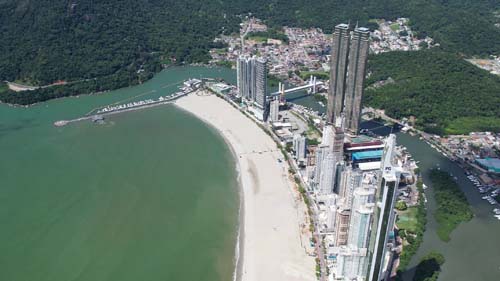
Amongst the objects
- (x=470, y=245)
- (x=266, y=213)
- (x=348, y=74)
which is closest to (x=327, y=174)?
(x=266, y=213)

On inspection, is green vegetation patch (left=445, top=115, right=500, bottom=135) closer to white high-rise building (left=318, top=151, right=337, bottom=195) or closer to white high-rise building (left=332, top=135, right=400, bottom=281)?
white high-rise building (left=318, top=151, right=337, bottom=195)

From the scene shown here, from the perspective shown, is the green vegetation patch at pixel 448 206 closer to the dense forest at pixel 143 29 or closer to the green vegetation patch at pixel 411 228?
the green vegetation patch at pixel 411 228

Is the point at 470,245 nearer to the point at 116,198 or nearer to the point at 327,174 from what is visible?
the point at 327,174

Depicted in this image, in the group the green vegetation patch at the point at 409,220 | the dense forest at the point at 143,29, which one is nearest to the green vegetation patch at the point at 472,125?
the green vegetation patch at the point at 409,220

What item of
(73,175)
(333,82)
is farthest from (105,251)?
(333,82)

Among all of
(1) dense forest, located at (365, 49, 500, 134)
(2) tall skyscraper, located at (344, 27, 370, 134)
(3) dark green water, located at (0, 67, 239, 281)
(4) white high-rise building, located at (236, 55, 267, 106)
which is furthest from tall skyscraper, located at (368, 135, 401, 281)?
(4) white high-rise building, located at (236, 55, 267, 106)

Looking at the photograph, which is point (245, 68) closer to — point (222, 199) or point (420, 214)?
point (222, 199)
